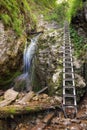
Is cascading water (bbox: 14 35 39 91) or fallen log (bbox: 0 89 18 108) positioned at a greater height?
cascading water (bbox: 14 35 39 91)

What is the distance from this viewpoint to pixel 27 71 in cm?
1141

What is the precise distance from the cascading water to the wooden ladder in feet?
7.01

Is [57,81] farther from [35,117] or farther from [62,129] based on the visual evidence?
[62,129]

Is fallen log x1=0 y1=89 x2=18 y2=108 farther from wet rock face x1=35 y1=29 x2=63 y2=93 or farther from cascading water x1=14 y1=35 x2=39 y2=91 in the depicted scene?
wet rock face x1=35 y1=29 x2=63 y2=93

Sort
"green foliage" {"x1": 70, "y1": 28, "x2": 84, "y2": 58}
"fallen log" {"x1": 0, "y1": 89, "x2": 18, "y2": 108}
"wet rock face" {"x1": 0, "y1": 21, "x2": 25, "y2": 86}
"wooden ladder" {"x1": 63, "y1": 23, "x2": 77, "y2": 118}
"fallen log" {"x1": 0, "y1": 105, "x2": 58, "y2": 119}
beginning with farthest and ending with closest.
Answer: "wet rock face" {"x1": 0, "y1": 21, "x2": 25, "y2": 86}, "green foliage" {"x1": 70, "y1": 28, "x2": 84, "y2": 58}, "fallen log" {"x1": 0, "y1": 89, "x2": 18, "y2": 108}, "wooden ladder" {"x1": 63, "y1": 23, "x2": 77, "y2": 118}, "fallen log" {"x1": 0, "y1": 105, "x2": 58, "y2": 119}

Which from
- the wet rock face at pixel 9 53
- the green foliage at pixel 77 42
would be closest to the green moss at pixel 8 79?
the wet rock face at pixel 9 53

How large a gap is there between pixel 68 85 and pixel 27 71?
340cm

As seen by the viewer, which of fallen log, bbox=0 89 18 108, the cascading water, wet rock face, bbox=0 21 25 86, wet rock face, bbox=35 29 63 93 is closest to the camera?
fallen log, bbox=0 89 18 108

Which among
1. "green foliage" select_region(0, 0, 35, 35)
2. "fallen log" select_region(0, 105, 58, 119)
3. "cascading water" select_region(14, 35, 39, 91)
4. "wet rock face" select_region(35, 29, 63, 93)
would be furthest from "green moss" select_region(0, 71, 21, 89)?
"fallen log" select_region(0, 105, 58, 119)

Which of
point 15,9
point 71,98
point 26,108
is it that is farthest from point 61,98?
point 15,9

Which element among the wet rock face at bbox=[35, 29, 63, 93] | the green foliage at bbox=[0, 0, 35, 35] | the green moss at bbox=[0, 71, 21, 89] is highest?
the green foliage at bbox=[0, 0, 35, 35]

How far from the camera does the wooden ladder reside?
302 inches

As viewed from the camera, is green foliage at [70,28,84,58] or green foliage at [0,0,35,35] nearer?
green foliage at [70,28,84,58]

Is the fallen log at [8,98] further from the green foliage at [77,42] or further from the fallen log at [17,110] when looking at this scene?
the green foliage at [77,42]
